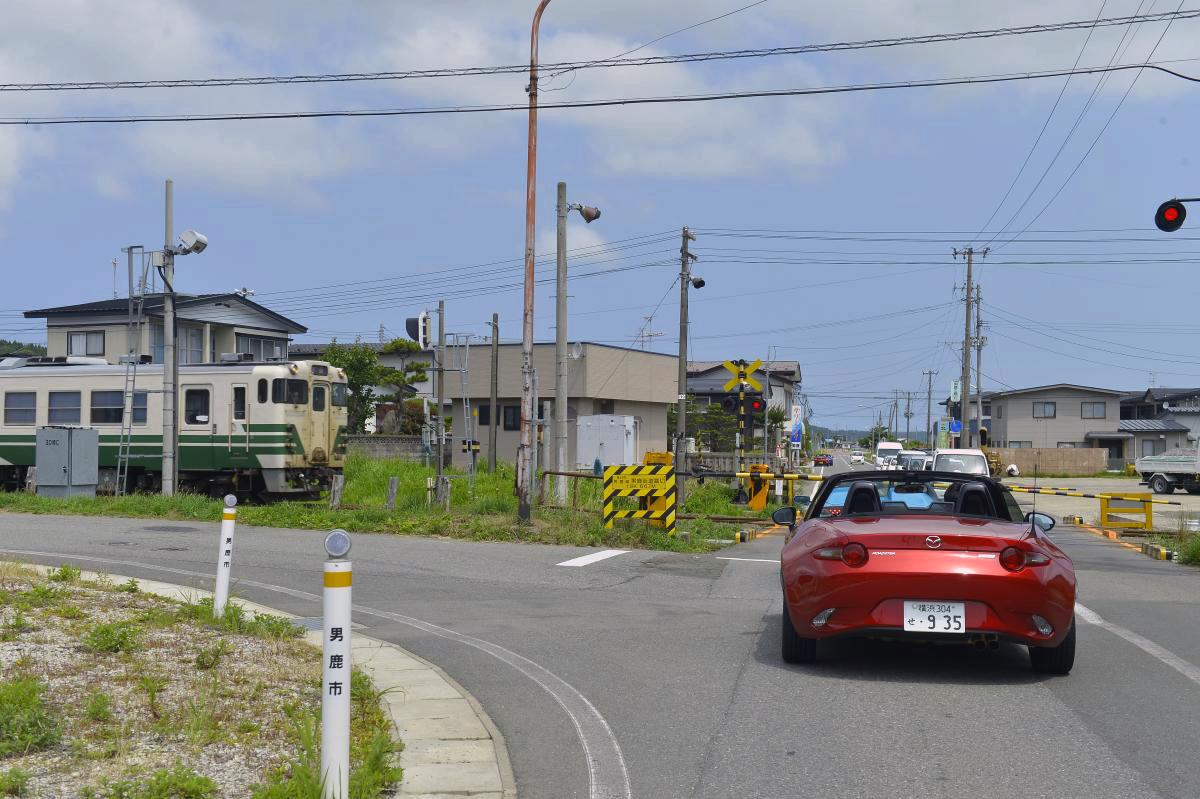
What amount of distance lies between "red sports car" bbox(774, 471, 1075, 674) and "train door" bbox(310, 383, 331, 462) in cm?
1935

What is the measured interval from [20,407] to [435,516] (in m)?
14.0

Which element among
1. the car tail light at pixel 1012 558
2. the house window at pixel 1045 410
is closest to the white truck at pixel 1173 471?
the house window at pixel 1045 410

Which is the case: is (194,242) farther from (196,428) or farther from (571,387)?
(571,387)

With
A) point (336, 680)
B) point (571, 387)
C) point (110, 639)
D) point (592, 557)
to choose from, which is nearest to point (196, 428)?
point (592, 557)

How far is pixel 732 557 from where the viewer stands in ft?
54.2

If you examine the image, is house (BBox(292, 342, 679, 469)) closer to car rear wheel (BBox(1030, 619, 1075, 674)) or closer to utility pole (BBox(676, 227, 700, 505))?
utility pole (BBox(676, 227, 700, 505))

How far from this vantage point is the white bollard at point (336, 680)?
15.1 ft

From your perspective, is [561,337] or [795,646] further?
[561,337]

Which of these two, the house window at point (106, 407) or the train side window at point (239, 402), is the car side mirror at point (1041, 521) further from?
the house window at point (106, 407)

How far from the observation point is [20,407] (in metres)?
27.7

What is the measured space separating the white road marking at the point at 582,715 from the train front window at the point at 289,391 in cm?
1378

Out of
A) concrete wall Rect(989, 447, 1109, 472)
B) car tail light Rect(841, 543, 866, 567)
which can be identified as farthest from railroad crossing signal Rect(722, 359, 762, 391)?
concrete wall Rect(989, 447, 1109, 472)

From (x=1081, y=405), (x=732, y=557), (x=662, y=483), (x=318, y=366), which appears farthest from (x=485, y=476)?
(x=1081, y=405)

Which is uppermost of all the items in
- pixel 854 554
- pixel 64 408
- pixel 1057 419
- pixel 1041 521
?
pixel 1057 419
